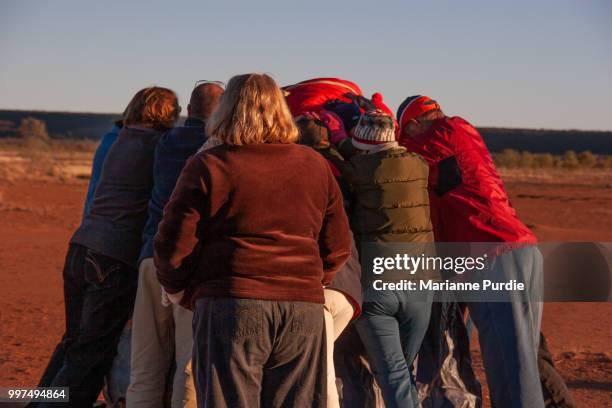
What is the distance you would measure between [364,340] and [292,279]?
1.29m

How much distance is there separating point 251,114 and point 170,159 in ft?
3.75

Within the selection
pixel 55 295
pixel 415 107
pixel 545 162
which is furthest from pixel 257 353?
pixel 545 162

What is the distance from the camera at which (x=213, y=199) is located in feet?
11.4

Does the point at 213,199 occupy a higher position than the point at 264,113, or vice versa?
the point at 264,113

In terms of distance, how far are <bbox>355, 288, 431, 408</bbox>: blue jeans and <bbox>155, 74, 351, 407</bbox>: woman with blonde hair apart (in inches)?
41.7

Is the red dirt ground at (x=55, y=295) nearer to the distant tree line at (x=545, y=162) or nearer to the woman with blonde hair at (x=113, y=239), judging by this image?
the woman with blonde hair at (x=113, y=239)

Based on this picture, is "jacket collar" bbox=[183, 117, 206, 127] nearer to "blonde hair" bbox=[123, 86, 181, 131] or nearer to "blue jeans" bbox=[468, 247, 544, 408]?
"blonde hair" bbox=[123, 86, 181, 131]

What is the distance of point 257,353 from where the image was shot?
11.5ft

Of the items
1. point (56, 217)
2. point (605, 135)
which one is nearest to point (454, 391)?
point (56, 217)

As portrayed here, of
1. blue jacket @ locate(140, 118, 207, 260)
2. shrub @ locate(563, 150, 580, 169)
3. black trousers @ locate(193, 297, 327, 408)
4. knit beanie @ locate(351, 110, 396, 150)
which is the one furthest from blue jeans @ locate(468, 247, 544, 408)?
shrub @ locate(563, 150, 580, 169)

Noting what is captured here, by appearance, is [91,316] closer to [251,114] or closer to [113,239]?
[113,239]

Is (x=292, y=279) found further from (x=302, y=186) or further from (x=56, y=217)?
(x=56, y=217)

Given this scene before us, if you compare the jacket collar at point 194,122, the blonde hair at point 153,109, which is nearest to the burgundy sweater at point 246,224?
the jacket collar at point 194,122

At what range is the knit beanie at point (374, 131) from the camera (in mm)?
A: 4734
